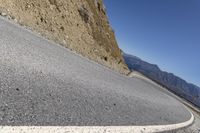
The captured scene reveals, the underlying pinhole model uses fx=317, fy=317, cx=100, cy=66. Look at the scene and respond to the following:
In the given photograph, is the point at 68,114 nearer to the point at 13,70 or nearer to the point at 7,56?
the point at 13,70

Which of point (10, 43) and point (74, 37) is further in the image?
point (74, 37)

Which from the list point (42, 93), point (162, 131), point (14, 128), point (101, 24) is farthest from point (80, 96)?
point (101, 24)

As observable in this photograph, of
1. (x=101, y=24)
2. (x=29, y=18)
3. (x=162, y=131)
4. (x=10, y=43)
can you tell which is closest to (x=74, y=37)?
(x=29, y=18)

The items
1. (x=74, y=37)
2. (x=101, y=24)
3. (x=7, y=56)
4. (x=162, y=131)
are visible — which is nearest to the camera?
Result: (x=7, y=56)

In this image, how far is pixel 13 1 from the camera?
56.5 ft

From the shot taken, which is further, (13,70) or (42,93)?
(13,70)

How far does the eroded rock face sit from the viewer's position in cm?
1782

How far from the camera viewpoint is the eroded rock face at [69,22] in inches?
702

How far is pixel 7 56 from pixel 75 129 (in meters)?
3.28

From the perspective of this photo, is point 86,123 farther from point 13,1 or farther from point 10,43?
point 13,1

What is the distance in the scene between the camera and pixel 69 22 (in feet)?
79.8

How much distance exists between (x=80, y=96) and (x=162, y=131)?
247 centimetres

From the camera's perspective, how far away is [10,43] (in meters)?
9.45

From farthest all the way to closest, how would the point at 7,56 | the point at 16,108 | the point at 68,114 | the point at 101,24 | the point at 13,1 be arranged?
Answer: the point at 101,24 → the point at 13,1 → the point at 7,56 → the point at 68,114 → the point at 16,108
